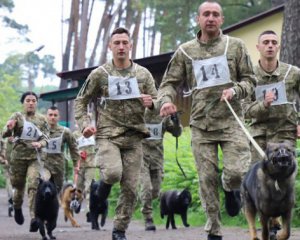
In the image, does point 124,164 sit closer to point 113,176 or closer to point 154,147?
point 113,176

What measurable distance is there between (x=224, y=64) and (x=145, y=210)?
21.9 feet

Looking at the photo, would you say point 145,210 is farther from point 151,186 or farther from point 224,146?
point 224,146

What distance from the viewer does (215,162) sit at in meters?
9.33

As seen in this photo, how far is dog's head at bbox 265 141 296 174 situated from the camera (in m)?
8.38

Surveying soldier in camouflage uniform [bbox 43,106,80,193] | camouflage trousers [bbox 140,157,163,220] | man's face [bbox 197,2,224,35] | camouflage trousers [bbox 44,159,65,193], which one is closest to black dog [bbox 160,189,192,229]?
Answer: camouflage trousers [bbox 140,157,163,220]

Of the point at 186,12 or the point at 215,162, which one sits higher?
the point at 186,12

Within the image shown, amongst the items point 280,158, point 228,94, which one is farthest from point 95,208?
point 280,158

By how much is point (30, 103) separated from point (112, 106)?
14.6 ft

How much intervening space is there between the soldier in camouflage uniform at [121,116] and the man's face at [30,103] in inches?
166

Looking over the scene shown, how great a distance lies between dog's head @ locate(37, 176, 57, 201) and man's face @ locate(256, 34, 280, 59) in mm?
4521

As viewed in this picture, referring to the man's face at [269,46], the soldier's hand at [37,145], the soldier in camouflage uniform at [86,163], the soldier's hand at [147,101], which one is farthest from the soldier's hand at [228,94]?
the soldier in camouflage uniform at [86,163]

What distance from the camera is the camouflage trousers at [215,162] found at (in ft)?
30.3

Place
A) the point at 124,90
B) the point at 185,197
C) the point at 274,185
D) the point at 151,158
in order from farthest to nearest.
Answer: the point at 185,197 → the point at 151,158 → the point at 124,90 → the point at 274,185

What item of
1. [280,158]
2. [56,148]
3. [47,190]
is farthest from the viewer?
[56,148]
